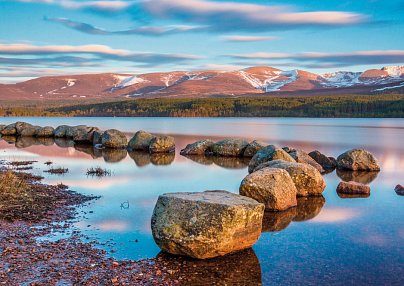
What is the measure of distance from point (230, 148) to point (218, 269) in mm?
22240

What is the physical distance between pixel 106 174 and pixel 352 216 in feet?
40.0

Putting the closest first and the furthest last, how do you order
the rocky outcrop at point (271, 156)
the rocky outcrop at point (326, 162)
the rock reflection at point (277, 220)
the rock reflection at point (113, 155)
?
the rock reflection at point (277, 220) → the rocky outcrop at point (271, 156) → the rocky outcrop at point (326, 162) → the rock reflection at point (113, 155)

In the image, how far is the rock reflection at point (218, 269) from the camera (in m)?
8.77

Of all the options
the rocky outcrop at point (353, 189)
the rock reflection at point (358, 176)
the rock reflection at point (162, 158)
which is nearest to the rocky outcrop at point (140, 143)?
the rock reflection at point (162, 158)

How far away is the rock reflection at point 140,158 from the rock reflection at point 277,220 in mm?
13421

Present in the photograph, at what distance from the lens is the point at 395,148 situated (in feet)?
124

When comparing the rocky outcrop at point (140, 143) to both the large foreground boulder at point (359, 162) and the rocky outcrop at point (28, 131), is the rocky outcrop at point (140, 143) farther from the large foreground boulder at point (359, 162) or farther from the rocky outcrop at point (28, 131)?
the rocky outcrop at point (28, 131)

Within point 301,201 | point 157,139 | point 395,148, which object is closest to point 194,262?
point 301,201

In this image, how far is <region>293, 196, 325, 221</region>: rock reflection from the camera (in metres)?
14.0

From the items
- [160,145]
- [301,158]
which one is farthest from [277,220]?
[160,145]

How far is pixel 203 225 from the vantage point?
9773 mm

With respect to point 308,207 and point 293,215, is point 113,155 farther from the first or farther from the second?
point 293,215

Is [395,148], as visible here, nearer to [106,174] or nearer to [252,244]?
[106,174]

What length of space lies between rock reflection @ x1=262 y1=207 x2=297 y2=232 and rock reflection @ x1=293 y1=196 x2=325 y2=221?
189 mm
